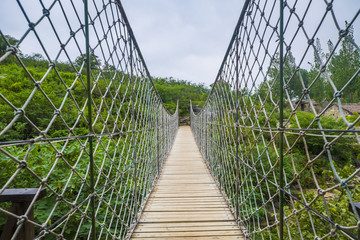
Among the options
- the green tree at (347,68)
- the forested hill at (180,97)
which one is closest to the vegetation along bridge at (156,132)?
the green tree at (347,68)

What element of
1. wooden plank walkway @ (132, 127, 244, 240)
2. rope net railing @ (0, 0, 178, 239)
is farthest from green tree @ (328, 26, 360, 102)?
wooden plank walkway @ (132, 127, 244, 240)

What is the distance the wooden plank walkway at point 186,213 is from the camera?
1.35 m

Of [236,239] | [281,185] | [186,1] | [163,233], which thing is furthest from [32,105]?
[281,185]

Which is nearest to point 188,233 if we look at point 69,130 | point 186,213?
point 186,213

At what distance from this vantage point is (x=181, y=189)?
7.16ft

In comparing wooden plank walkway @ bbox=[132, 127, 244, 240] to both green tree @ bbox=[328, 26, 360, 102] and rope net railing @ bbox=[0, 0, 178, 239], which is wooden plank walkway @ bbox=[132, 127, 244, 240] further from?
green tree @ bbox=[328, 26, 360, 102]

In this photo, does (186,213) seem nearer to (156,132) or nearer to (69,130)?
(69,130)

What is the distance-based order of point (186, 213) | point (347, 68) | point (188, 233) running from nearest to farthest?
point (347, 68)
point (188, 233)
point (186, 213)

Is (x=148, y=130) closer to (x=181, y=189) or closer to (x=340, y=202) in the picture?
(x=181, y=189)

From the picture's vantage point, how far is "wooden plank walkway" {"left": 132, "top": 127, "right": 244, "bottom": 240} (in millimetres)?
1347

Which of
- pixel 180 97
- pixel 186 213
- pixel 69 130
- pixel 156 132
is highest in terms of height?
pixel 180 97

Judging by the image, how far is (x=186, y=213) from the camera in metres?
1.63

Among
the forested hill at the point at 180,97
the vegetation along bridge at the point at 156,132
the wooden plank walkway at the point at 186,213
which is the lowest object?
the wooden plank walkway at the point at 186,213

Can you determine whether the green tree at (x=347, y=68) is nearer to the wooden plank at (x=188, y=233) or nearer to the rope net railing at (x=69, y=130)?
the rope net railing at (x=69, y=130)
